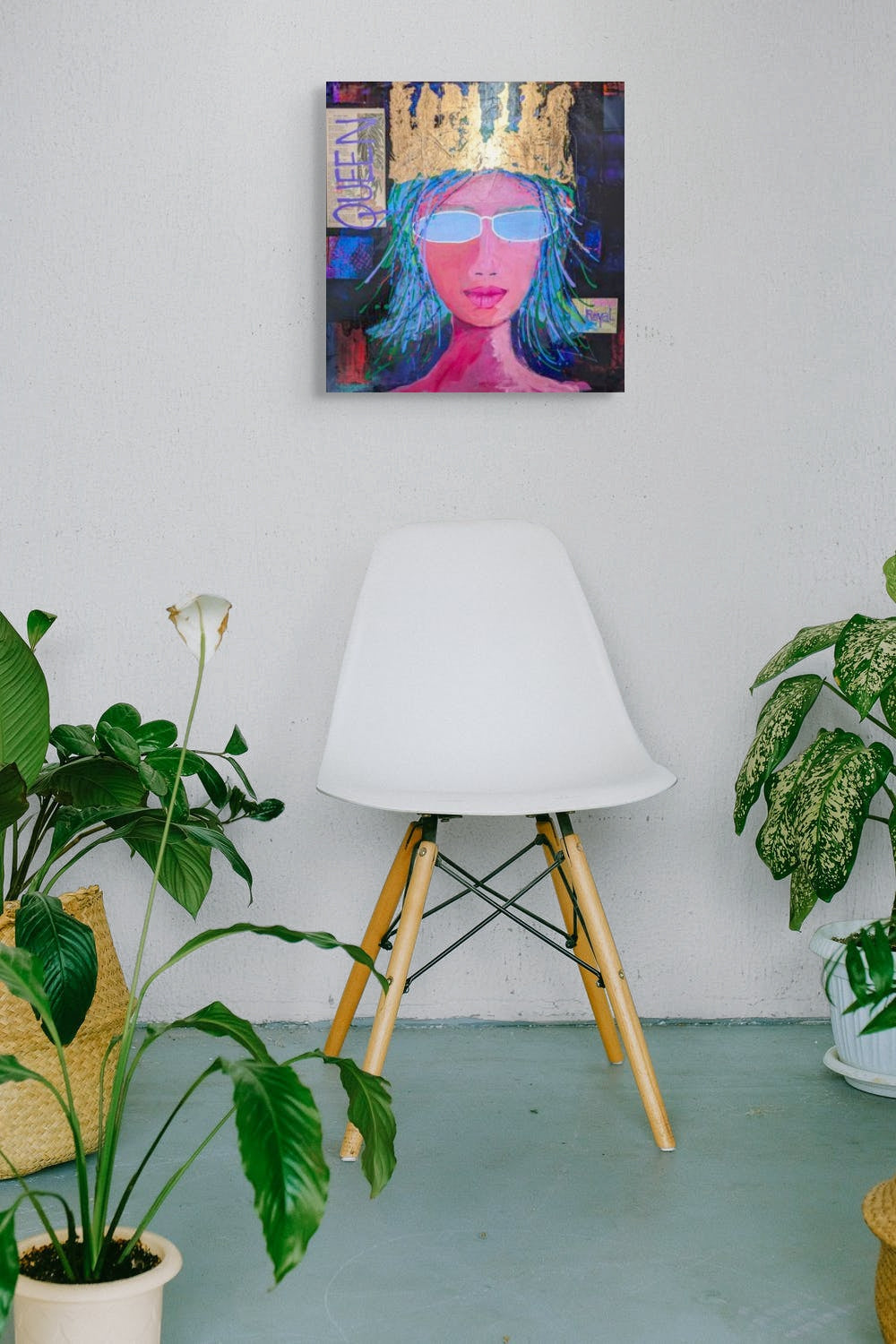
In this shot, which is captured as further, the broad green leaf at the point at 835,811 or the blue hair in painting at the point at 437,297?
the blue hair in painting at the point at 437,297

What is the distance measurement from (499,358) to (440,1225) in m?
1.44

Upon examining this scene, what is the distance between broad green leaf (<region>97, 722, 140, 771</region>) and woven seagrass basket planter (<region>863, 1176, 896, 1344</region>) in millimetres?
1025

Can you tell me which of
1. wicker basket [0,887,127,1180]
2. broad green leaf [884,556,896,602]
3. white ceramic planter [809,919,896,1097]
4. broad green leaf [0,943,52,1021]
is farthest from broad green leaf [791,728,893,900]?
broad green leaf [0,943,52,1021]

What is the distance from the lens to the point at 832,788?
5.94 ft

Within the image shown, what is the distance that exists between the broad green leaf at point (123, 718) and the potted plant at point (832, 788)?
96cm

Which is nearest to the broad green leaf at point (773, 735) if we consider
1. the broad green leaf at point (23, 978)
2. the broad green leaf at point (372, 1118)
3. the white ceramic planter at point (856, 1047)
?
the white ceramic planter at point (856, 1047)

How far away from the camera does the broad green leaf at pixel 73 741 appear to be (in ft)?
5.75

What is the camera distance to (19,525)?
2.23 m

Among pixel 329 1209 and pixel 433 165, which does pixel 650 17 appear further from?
pixel 329 1209

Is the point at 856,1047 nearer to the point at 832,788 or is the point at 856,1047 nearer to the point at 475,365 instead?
the point at 832,788

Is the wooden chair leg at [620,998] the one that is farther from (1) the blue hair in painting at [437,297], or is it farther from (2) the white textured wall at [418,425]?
(1) the blue hair in painting at [437,297]

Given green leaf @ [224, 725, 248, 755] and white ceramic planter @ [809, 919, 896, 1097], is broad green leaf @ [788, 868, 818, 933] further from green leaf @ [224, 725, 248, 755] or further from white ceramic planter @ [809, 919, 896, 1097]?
green leaf @ [224, 725, 248, 755]

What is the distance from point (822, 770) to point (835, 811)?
0.27ft

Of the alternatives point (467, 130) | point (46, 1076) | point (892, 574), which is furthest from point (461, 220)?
point (46, 1076)
